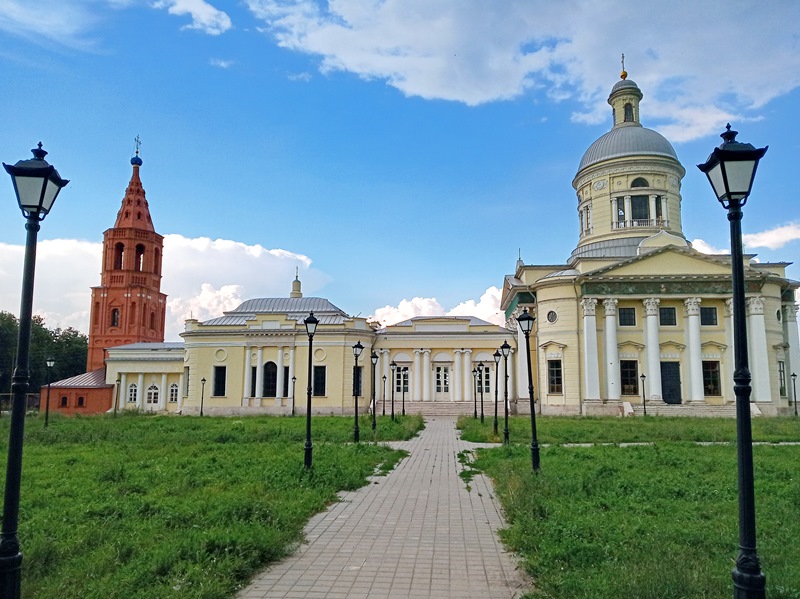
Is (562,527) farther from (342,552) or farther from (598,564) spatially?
(342,552)

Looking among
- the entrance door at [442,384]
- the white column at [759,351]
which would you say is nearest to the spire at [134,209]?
the entrance door at [442,384]

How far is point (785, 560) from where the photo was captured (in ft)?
21.8

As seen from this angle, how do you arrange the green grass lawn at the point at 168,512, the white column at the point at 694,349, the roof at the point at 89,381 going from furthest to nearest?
the roof at the point at 89,381, the white column at the point at 694,349, the green grass lawn at the point at 168,512

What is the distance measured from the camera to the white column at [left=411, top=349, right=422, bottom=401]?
4756 centimetres

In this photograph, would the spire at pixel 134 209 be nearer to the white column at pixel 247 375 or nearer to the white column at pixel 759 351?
the white column at pixel 247 375

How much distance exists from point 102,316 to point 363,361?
31.0 meters

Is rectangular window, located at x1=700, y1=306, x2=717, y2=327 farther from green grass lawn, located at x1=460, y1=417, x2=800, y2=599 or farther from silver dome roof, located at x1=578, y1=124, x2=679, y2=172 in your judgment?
green grass lawn, located at x1=460, y1=417, x2=800, y2=599

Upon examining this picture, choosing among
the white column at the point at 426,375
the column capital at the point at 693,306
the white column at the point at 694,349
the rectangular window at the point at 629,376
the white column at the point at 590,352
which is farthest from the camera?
the white column at the point at 426,375

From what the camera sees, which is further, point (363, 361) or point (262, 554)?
point (363, 361)

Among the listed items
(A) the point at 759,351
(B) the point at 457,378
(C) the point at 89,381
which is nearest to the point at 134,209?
(C) the point at 89,381

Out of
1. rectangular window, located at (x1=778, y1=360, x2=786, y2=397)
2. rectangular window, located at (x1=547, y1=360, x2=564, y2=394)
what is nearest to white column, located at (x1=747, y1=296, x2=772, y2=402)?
rectangular window, located at (x1=778, y1=360, x2=786, y2=397)

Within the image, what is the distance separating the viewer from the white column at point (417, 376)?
47.6m

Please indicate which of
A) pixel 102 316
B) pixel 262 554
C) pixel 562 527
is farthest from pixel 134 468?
pixel 102 316

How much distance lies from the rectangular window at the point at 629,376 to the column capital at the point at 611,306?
348cm
